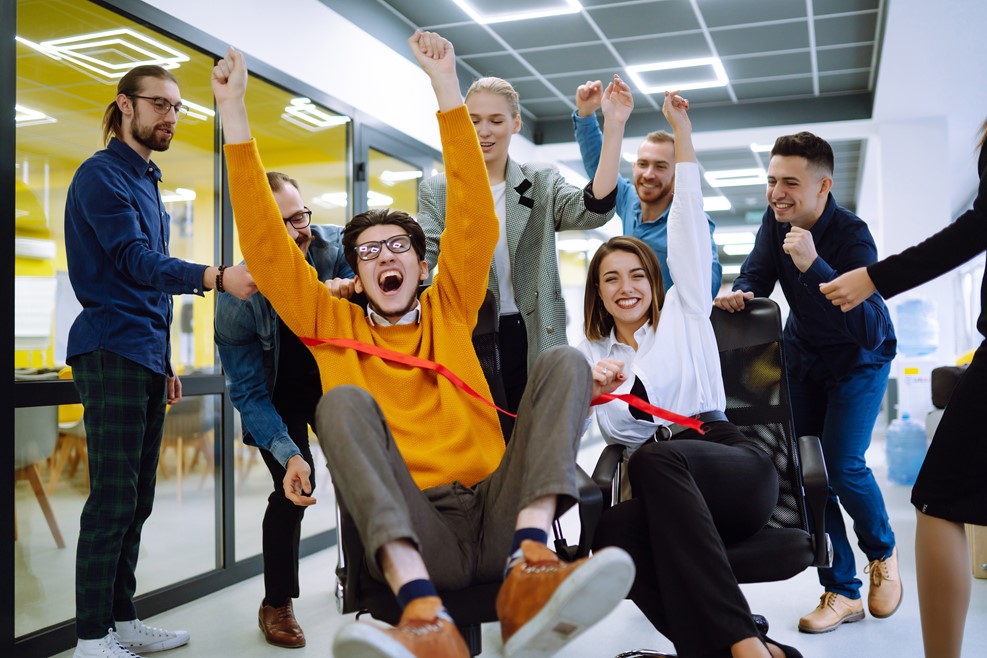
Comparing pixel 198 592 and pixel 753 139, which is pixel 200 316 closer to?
pixel 198 592

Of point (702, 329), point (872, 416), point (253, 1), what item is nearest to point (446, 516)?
point (702, 329)

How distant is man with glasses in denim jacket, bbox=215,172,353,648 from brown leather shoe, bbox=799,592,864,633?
166cm

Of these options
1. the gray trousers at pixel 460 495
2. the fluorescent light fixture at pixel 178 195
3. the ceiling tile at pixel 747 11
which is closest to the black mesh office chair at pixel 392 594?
the gray trousers at pixel 460 495

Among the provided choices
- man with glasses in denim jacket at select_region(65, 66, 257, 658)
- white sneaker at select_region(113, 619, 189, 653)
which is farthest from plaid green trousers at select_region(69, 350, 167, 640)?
white sneaker at select_region(113, 619, 189, 653)

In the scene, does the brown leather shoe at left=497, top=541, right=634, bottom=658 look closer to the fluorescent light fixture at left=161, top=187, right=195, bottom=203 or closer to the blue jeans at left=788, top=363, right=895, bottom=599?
the blue jeans at left=788, top=363, right=895, bottom=599

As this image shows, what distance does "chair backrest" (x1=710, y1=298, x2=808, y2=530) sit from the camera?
2057 mm

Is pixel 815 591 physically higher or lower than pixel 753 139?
lower

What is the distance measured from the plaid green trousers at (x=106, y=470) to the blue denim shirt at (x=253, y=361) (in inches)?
11.3

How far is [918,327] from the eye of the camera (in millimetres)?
6781

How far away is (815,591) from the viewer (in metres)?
3.22

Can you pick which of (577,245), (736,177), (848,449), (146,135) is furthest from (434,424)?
(577,245)

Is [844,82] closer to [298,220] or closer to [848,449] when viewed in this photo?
[848,449]

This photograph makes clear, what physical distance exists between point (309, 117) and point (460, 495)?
123 inches

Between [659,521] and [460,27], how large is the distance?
184 inches
